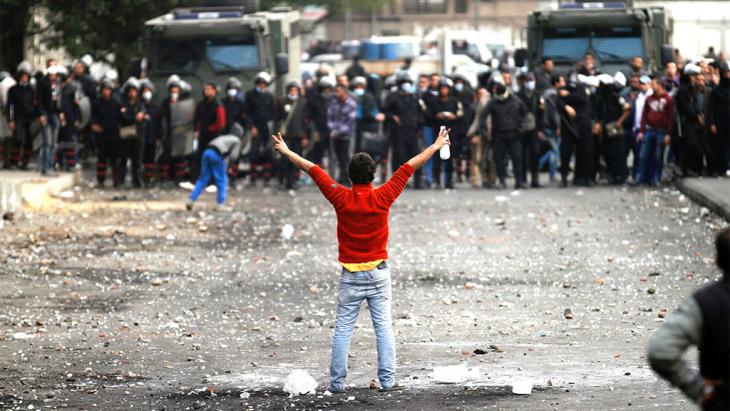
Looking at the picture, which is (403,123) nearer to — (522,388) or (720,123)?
(720,123)

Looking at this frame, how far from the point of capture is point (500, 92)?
83.7 feet

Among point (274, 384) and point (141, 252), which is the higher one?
point (274, 384)

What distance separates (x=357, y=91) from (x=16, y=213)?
8434 millimetres

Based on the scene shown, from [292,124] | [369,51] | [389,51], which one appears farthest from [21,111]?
[389,51]

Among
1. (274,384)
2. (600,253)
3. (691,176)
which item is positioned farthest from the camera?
(691,176)

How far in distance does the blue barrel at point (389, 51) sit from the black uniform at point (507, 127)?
1066 inches

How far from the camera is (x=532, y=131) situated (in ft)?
85.7

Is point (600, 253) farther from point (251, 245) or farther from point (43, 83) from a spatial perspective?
point (43, 83)

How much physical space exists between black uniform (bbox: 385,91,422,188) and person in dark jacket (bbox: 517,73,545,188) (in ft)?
5.52

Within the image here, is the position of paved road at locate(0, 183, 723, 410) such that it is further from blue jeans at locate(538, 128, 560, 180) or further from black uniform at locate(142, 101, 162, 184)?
blue jeans at locate(538, 128, 560, 180)

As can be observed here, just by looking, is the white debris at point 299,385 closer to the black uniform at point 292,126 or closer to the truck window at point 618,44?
the black uniform at point 292,126

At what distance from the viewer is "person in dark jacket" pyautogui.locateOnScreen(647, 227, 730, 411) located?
5371mm

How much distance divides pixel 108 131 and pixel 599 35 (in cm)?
836

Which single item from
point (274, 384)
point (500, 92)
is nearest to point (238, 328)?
point (274, 384)
